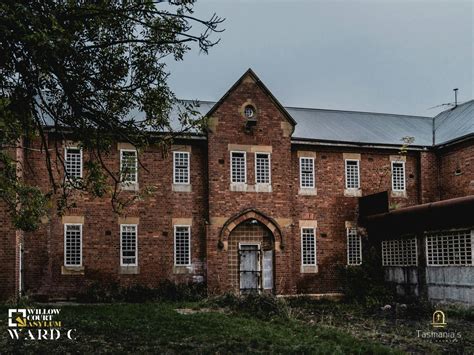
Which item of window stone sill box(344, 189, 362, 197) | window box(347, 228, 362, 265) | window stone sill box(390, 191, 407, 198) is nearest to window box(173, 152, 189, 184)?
window stone sill box(344, 189, 362, 197)

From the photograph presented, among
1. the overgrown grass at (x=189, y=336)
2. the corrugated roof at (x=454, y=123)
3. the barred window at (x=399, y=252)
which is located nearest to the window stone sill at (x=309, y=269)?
the barred window at (x=399, y=252)

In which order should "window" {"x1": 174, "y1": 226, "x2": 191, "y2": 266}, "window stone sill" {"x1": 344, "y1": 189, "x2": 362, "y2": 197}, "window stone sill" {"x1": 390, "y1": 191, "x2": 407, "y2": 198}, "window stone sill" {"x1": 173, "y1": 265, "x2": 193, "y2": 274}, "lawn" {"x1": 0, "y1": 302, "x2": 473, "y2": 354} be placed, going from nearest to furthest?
"lawn" {"x1": 0, "y1": 302, "x2": 473, "y2": 354}
"window stone sill" {"x1": 173, "y1": 265, "x2": 193, "y2": 274}
"window" {"x1": 174, "y1": 226, "x2": 191, "y2": 266}
"window stone sill" {"x1": 344, "y1": 189, "x2": 362, "y2": 197}
"window stone sill" {"x1": 390, "y1": 191, "x2": 407, "y2": 198}

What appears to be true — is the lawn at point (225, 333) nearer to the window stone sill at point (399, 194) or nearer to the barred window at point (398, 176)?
the window stone sill at point (399, 194)

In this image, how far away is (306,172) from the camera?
2716cm

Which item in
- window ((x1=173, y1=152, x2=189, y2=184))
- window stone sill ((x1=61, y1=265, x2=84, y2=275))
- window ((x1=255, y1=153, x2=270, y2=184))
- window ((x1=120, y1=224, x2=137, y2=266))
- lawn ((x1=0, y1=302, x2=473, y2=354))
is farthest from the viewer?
window ((x1=255, y1=153, x2=270, y2=184))

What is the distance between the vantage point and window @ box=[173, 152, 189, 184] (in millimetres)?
25594

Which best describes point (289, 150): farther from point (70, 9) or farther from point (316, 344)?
point (70, 9)

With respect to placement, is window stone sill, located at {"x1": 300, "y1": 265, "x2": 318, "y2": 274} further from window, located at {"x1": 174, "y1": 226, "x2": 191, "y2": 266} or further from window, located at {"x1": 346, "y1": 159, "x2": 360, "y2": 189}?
window, located at {"x1": 174, "y1": 226, "x2": 191, "y2": 266}

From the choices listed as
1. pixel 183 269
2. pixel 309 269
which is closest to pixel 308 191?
pixel 309 269

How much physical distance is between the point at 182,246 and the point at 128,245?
7.33 feet

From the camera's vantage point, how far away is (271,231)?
84.5 feet

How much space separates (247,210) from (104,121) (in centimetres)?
1562

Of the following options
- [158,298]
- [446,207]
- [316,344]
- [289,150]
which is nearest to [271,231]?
[289,150]
